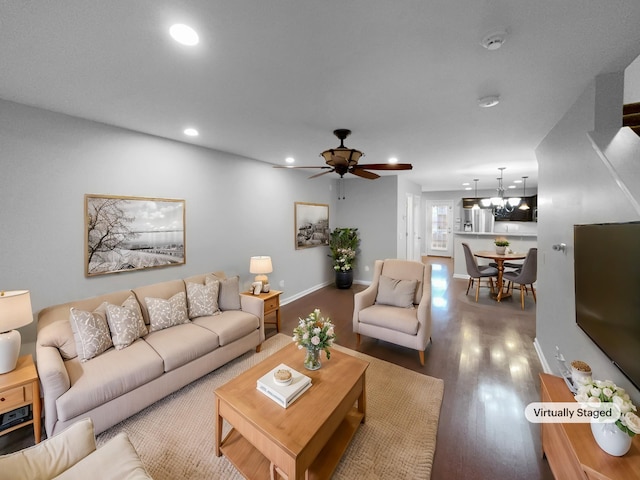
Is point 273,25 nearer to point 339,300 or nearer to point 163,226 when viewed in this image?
point 163,226

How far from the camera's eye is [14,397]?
171cm

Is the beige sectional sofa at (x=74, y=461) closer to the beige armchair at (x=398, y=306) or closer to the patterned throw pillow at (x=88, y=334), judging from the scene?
the patterned throw pillow at (x=88, y=334)

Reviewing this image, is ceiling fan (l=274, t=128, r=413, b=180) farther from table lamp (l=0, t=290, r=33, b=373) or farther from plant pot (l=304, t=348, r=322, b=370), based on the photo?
table lamp (l=0, t=290, r=33, b=373)

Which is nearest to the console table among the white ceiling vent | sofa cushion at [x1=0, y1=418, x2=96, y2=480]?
the white ceiling vent

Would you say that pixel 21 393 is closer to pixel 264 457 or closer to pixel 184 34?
pixel 264 457

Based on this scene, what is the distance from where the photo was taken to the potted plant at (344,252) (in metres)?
5.86

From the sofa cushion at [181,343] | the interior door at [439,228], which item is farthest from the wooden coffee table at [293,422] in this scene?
the interior door at [439,228]

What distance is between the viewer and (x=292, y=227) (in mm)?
5109

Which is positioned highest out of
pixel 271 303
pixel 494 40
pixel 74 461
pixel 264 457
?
pixel 494 40

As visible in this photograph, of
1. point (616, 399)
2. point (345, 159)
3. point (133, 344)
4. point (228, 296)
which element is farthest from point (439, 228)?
point (133, 344)

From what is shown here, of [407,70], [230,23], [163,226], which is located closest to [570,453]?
[407,70]

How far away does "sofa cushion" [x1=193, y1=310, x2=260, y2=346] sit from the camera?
8.76 ft

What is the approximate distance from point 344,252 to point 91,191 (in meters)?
4.45

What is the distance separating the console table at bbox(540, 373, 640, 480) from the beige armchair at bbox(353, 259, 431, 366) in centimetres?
125
